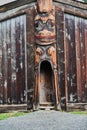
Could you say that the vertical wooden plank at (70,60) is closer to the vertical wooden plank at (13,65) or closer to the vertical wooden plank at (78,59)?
the vertical wooden plank at (78,59)

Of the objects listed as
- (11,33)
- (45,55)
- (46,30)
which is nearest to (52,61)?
(45,55)

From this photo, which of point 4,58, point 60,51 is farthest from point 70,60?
point 4,58

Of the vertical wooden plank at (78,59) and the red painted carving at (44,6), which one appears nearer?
the red painted carving at (44,6)

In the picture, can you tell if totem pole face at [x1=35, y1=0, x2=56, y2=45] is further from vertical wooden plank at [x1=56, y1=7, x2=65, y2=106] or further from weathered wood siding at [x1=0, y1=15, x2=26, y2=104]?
weathered wood siding at [x1=0, y1=15, x2=26, y2=104]

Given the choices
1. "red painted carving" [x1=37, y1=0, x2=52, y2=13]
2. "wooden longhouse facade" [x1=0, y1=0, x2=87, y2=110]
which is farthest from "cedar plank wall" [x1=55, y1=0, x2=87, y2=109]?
"red painted carving" [x1=37, y1=0, x2=52, y2=13]

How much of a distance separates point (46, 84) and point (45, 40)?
5.39 ft

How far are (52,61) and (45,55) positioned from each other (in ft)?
1.01

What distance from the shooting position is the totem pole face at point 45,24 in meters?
12.0

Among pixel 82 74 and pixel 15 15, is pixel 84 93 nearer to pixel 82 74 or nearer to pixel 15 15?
pixel 82 74

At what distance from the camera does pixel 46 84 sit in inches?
499

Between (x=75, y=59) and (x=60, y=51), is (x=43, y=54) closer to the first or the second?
(x=60, y=51)

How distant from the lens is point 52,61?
474 inches

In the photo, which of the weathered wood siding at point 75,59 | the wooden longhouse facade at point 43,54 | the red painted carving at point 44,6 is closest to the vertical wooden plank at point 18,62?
the wooden longhouse facade at point 43,54

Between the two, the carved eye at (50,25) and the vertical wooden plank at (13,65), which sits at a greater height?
the carved eye at (50,25)
